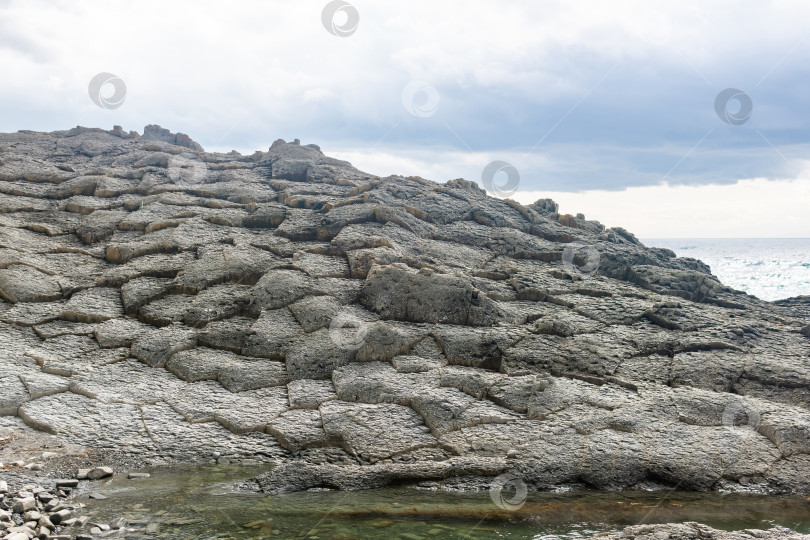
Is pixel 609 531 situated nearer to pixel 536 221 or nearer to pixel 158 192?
pixel 536 221

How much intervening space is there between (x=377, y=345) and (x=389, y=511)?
14.7ft

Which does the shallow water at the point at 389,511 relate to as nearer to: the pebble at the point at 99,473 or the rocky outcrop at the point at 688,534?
the pebble at the point at 99,473

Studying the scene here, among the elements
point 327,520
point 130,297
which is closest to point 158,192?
point 130,297

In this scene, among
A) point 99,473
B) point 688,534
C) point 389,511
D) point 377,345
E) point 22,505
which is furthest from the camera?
point 377,345

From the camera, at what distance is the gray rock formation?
29.9 ft

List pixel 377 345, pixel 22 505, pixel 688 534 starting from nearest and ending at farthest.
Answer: pixel 688 534 → pixel 22 505 → pixel 377 345

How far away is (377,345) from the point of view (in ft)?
38.3

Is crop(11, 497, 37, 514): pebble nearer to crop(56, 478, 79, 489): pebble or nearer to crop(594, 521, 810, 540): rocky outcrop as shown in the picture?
crop(56, 478, 79, 489): pebble

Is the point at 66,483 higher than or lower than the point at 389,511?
higher

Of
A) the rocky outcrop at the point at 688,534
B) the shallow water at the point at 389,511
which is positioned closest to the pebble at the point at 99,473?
the shallow water at the point at 389,511

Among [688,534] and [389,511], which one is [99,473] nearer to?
[389,511]

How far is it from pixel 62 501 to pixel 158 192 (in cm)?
1354

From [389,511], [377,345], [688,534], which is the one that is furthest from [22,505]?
[688,534]

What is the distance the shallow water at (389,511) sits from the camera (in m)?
6.98
